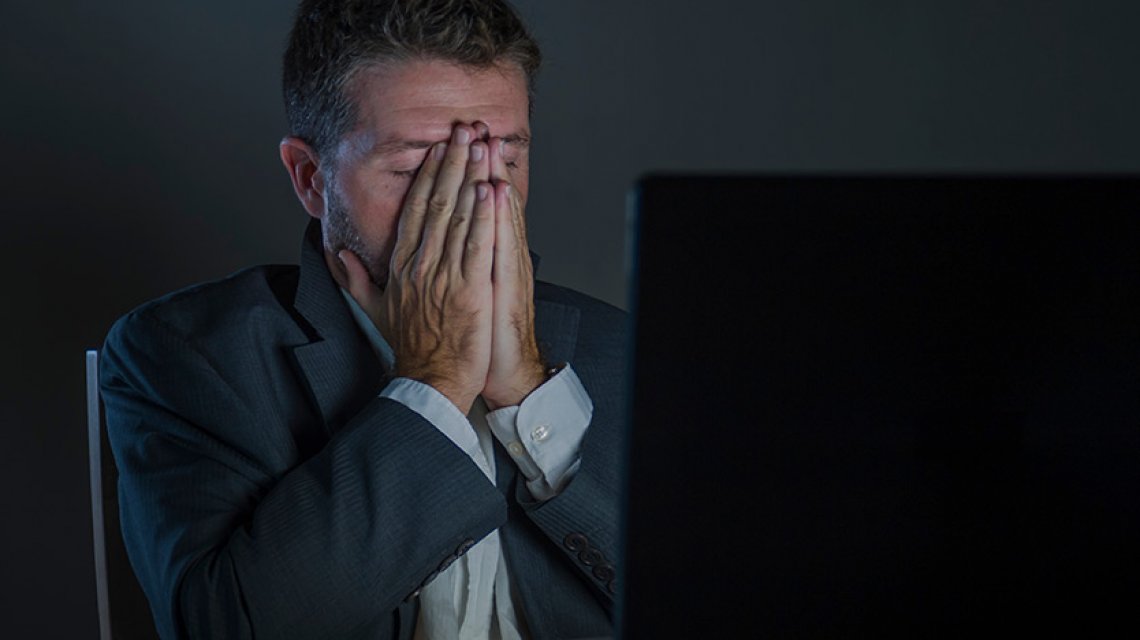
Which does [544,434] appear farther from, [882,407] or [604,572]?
[882,407]

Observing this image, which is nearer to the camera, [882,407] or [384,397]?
[882,407]

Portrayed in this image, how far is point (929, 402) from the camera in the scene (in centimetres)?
55

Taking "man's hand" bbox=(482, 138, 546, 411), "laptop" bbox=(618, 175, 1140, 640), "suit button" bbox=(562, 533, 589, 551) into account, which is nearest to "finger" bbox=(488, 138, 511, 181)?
"man's hand" bbox=(482, 138, 546, 411)

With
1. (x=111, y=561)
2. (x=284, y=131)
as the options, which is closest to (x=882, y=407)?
(x=111, y=561)

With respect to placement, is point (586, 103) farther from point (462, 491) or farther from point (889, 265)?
point (889, 265)

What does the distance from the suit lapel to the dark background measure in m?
0.83

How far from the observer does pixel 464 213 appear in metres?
1.33

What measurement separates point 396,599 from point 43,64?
4.64ft

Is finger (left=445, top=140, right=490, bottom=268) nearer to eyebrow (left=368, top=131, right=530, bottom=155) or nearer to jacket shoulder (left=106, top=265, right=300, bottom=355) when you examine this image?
eyebrow (left=368, top=131, right=530, bottom=155)

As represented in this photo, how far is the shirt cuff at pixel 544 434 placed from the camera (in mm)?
1282

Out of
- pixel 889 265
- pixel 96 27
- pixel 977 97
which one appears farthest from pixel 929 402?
pixel 977 97

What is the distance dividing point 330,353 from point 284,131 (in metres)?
0.96

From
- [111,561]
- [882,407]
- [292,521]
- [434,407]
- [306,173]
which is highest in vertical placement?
[306,173]

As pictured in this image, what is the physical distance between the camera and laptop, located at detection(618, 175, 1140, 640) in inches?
21.0
